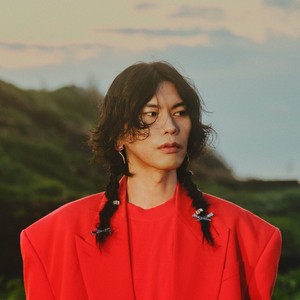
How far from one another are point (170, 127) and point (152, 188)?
0.30 meters

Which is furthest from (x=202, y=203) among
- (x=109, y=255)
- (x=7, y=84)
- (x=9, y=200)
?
(x=7, y=84)

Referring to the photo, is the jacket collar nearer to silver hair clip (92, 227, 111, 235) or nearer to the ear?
silver hair clip (92, 227, 111, 235)

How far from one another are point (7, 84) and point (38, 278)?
6.37 metres

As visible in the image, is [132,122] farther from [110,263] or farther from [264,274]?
[264,274]

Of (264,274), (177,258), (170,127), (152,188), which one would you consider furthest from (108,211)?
(264,274)

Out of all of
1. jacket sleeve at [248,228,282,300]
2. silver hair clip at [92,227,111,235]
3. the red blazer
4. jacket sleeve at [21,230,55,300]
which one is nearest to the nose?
the red blazer

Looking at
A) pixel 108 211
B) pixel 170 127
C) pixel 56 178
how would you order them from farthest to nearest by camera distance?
pixel 56 178 → pixel 108 211 → pixel 170 127

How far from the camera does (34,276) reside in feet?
12.6

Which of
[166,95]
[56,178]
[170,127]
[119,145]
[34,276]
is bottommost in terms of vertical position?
[56,178]

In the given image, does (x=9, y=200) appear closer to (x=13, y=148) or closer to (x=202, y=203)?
(x=13, y=148)

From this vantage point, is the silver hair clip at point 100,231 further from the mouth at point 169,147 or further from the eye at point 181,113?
the eye at point 181,113

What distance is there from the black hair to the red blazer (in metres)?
0.04

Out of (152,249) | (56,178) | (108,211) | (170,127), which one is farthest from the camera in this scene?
(56,178)

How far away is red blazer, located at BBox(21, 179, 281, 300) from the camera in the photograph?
12.2 feet
